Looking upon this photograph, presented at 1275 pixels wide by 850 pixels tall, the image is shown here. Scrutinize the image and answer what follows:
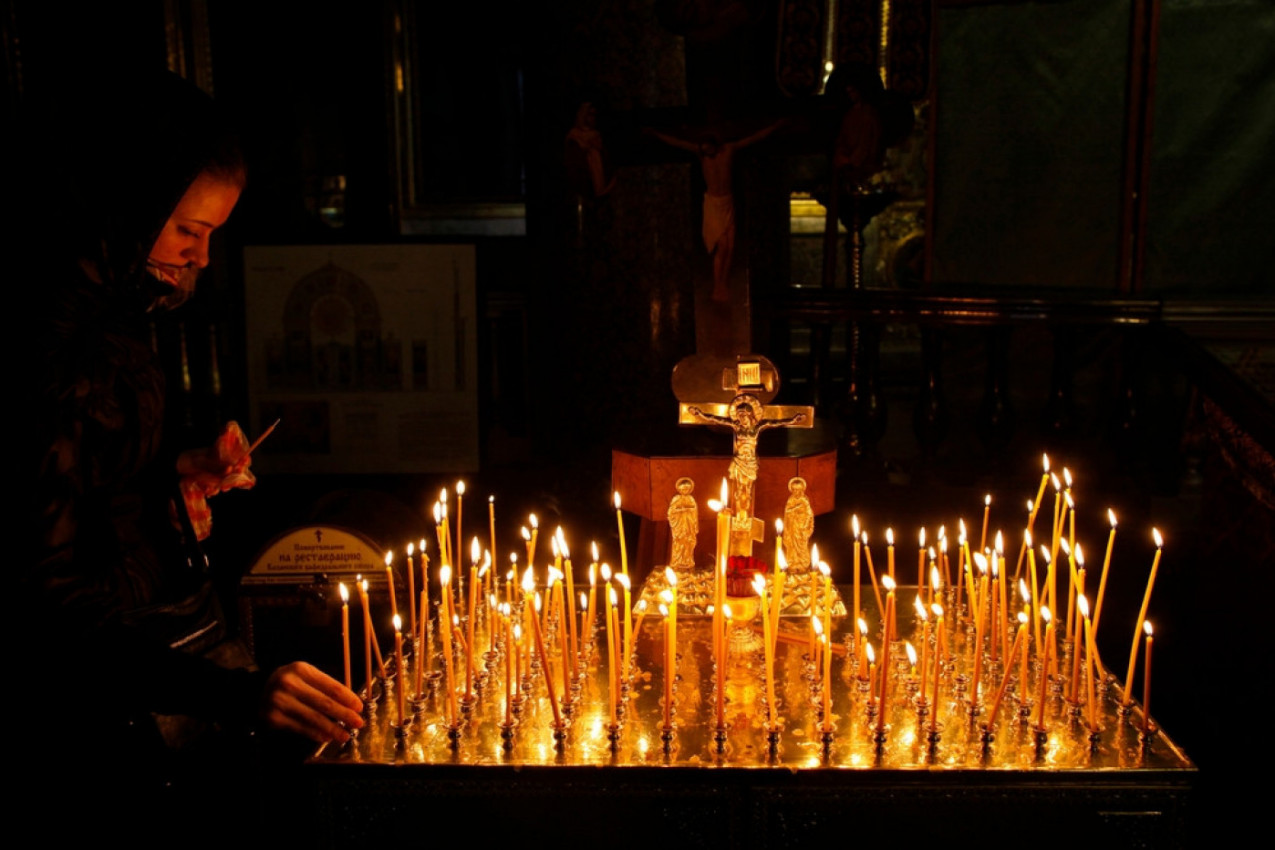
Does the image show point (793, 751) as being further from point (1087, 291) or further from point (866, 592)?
point (1087, 291)

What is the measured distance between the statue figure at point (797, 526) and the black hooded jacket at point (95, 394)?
1.43 metres

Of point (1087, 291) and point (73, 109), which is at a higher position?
point (73, 109)

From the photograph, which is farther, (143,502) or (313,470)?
(313,470)

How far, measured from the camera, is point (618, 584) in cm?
298

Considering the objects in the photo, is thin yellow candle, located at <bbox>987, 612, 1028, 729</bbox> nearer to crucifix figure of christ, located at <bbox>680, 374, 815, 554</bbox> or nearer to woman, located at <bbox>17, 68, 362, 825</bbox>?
crucifix figure of christ, located at <bbox>680, 374, 815, 554</bbox>

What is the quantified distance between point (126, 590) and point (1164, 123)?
5.61 metres

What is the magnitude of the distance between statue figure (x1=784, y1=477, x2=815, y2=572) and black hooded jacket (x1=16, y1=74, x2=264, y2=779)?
143 centimetres

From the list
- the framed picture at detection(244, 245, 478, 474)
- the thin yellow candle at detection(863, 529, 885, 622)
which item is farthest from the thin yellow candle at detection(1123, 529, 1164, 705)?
the framed picture at detection(244, 245, 478, 474)

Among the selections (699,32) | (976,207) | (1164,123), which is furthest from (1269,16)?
(699,32)

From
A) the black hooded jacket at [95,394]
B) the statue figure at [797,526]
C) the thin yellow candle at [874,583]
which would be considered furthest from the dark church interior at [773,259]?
the thin yellow candle at [874,583]

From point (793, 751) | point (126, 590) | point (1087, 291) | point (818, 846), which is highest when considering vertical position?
point (1087, 291)

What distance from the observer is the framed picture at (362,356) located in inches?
179

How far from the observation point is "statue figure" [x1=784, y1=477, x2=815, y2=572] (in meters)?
2.85

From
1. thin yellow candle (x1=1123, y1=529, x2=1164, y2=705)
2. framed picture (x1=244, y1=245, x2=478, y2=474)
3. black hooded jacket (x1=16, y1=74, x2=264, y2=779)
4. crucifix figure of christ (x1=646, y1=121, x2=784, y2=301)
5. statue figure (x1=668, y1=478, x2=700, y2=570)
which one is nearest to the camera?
black hooded jacket (x1=16, y1=74, x2=264, y2=779)
